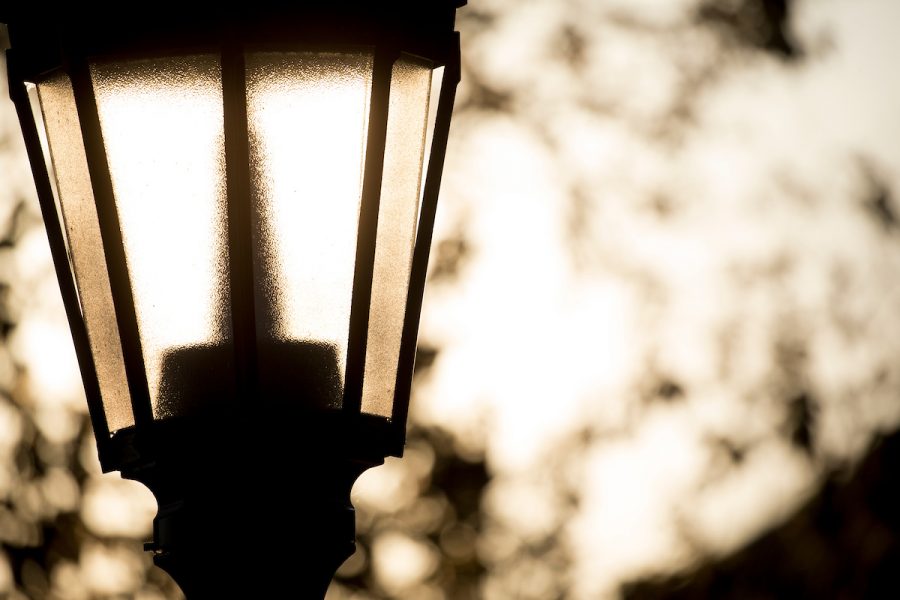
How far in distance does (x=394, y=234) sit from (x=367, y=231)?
0.13 m

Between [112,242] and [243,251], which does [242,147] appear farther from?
[112,242]

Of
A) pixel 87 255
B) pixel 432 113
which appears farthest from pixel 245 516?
pixel 432 113

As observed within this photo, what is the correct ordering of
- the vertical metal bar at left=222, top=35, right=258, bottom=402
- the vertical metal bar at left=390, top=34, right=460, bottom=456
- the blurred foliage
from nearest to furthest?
1. the vertical metal bar at left=222, top=35, right=258, bottom=402
2. the vertical metal bar at left=390, top=34, right=460, bottom=456
3. the blurred foliage

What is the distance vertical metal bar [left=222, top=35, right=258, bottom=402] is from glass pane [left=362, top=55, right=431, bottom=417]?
0.23 metres

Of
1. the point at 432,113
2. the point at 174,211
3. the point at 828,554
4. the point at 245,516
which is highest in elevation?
the point at 828,554

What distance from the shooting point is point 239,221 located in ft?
5.49

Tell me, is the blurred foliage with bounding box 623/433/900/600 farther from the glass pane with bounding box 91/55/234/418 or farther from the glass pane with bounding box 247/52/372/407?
the glass pane with bounding box 91/55/234/418

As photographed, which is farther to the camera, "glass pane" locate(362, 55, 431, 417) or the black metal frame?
"glass pane" locate(362, 55, 431, 417)

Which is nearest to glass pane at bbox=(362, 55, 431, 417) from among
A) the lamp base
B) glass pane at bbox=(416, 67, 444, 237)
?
glass pane at bbox=(416, 67, 444, 237)

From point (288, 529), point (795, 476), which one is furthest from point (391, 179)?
point (795, 476)

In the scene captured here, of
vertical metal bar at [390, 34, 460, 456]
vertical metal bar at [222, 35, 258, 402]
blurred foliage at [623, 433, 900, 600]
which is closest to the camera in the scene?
vertical metal bar at [222, 35, 258, 402]

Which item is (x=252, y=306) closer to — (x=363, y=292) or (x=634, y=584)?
(x=363, y=292)

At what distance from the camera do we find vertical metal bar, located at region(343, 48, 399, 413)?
5.65ft

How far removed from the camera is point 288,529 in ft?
5.68
